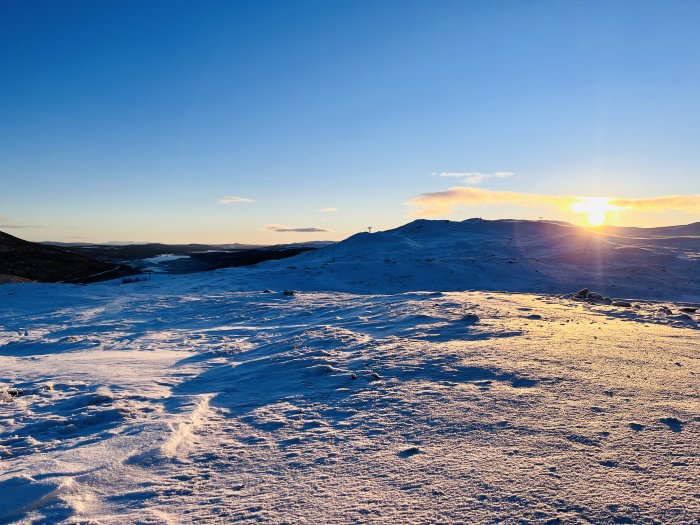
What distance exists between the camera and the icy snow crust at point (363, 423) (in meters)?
3.22

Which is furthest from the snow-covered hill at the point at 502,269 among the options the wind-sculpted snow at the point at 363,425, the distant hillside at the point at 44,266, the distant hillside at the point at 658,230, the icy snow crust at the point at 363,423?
the distant hillside at the point at 44,266

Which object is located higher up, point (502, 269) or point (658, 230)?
point (658, 230)

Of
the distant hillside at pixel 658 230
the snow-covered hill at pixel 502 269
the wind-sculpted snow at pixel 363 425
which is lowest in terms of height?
the wind-sculpted snow at pixel 363 425

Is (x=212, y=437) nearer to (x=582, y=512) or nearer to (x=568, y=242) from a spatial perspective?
(x=582, y=512)

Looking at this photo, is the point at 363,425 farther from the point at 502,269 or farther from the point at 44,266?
the point at 44,266

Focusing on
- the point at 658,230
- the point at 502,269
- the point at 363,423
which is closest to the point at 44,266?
the point at 502,269

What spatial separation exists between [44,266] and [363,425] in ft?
128

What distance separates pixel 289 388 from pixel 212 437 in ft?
5.31

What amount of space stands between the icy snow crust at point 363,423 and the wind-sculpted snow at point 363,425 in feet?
0.07

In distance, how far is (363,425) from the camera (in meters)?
4.69

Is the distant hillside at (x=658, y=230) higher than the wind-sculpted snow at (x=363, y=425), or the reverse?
the distant hillside at (x=658, y=230)

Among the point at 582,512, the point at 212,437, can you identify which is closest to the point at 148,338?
the point at 212,437

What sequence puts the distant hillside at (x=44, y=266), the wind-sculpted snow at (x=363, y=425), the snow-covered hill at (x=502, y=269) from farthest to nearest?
1. the distant hillside at (x=44, y=266)
2. the snow-covered hill at (x=502, y=269)
3. the wind-sculpted snow at (x=363, y=425)

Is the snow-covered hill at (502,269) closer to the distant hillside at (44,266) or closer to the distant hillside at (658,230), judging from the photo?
the distant hillside at (658,230)
